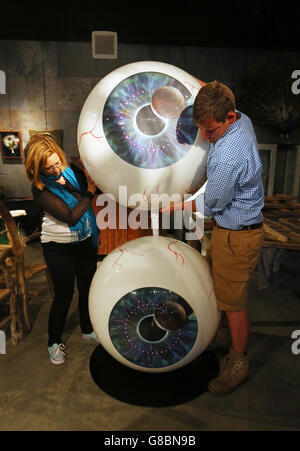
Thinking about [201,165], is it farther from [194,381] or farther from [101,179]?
[194,381]

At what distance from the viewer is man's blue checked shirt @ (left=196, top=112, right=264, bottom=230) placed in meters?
1.26

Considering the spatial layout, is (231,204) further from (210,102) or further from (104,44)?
(104,44)

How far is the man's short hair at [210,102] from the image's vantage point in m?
1.20

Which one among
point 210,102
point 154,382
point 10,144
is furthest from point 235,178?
point 10,144

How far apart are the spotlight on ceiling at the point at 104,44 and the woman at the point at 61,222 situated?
360cm

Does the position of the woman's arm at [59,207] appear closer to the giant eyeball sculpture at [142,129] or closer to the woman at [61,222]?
the woman at [61,222]

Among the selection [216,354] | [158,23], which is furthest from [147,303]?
[158,23]

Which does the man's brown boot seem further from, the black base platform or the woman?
the woman

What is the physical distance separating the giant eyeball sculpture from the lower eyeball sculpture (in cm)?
33

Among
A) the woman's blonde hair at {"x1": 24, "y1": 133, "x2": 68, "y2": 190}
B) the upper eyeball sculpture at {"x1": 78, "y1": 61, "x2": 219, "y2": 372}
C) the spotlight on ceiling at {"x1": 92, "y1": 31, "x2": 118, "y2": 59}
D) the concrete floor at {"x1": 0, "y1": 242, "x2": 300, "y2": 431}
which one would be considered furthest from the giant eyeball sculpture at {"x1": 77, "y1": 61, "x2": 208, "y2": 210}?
the spotlight on ceiling at {"x1": 92, "y1": 31, "x2": 118, "y2": 59}

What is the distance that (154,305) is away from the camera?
4.61 ft

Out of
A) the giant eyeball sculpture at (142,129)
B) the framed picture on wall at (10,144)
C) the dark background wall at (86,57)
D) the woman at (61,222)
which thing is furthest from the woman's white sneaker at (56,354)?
the framed picture on wall at (10,144)

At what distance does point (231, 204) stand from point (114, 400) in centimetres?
114

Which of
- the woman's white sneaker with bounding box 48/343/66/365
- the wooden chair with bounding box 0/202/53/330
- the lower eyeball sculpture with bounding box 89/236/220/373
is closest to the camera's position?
the lower eyeball sculpture with bounding box 89/236/220/373
